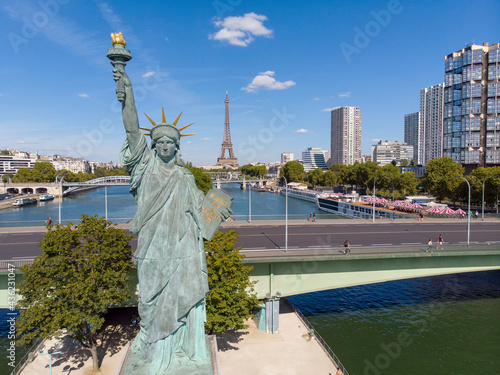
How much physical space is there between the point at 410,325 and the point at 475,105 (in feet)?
223

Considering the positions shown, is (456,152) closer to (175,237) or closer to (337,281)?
(337,281)

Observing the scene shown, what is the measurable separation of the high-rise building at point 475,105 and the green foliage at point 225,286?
249ft

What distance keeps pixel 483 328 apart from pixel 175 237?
2678 cm

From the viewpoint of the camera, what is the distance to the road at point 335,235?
2692 centimetres

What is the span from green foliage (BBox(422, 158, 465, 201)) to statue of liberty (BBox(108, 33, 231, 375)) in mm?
67063

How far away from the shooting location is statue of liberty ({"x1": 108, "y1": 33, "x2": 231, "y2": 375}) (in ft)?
27.1

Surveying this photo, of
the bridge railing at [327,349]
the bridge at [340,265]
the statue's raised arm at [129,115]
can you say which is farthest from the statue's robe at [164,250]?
the bridge railing at [327,349]

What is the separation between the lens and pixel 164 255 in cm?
830

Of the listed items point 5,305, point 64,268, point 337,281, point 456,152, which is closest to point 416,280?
point 337,281

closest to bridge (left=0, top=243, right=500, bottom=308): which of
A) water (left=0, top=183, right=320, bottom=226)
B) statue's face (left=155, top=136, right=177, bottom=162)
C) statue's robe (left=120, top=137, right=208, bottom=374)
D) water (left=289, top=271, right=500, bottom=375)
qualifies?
water (left=289, top=271, right=500, bottom=375)

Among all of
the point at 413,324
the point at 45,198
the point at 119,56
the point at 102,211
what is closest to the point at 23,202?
the point at 45,198

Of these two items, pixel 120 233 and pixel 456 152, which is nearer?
pixel 120 233

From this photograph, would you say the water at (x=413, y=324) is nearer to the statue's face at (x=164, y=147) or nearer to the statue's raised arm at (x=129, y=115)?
the statue's face at (x=164, y=147)

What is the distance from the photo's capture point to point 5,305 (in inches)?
785
